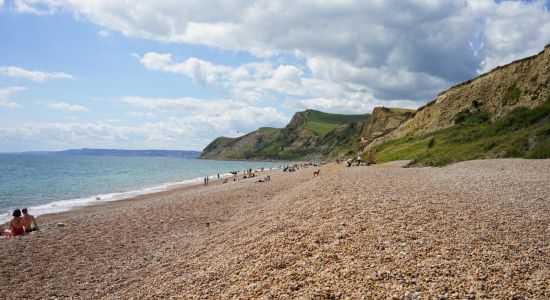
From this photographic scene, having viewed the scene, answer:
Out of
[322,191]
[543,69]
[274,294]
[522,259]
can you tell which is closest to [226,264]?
[274,294]

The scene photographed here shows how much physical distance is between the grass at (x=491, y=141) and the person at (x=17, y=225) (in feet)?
126

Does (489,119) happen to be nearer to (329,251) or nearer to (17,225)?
(329,251)

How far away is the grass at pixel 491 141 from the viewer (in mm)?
39344

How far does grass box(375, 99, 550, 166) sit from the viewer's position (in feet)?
129

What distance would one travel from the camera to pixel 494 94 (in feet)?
231

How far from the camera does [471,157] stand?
42031 millimetres

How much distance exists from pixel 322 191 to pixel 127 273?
485 inches

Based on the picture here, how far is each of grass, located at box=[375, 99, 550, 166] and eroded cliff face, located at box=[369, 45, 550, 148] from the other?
318 centimetres

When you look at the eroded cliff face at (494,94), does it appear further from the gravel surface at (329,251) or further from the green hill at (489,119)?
the gravel surface at (329,251)

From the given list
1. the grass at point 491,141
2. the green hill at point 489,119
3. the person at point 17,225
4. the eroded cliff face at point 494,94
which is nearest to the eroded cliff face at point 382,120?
the green hill at point 489,119

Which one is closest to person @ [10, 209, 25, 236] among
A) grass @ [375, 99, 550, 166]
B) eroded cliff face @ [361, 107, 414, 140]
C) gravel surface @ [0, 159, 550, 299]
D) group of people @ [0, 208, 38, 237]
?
group of people @ [0, 208, 38, 237]

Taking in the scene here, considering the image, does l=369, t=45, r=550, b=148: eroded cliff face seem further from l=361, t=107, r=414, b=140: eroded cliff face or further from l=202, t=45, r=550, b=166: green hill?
l=361, t=107, r=414, b=140: eroded cliff face

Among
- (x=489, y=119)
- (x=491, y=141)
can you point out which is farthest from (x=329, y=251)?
(x=489, y=119)

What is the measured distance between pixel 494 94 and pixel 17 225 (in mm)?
73885
